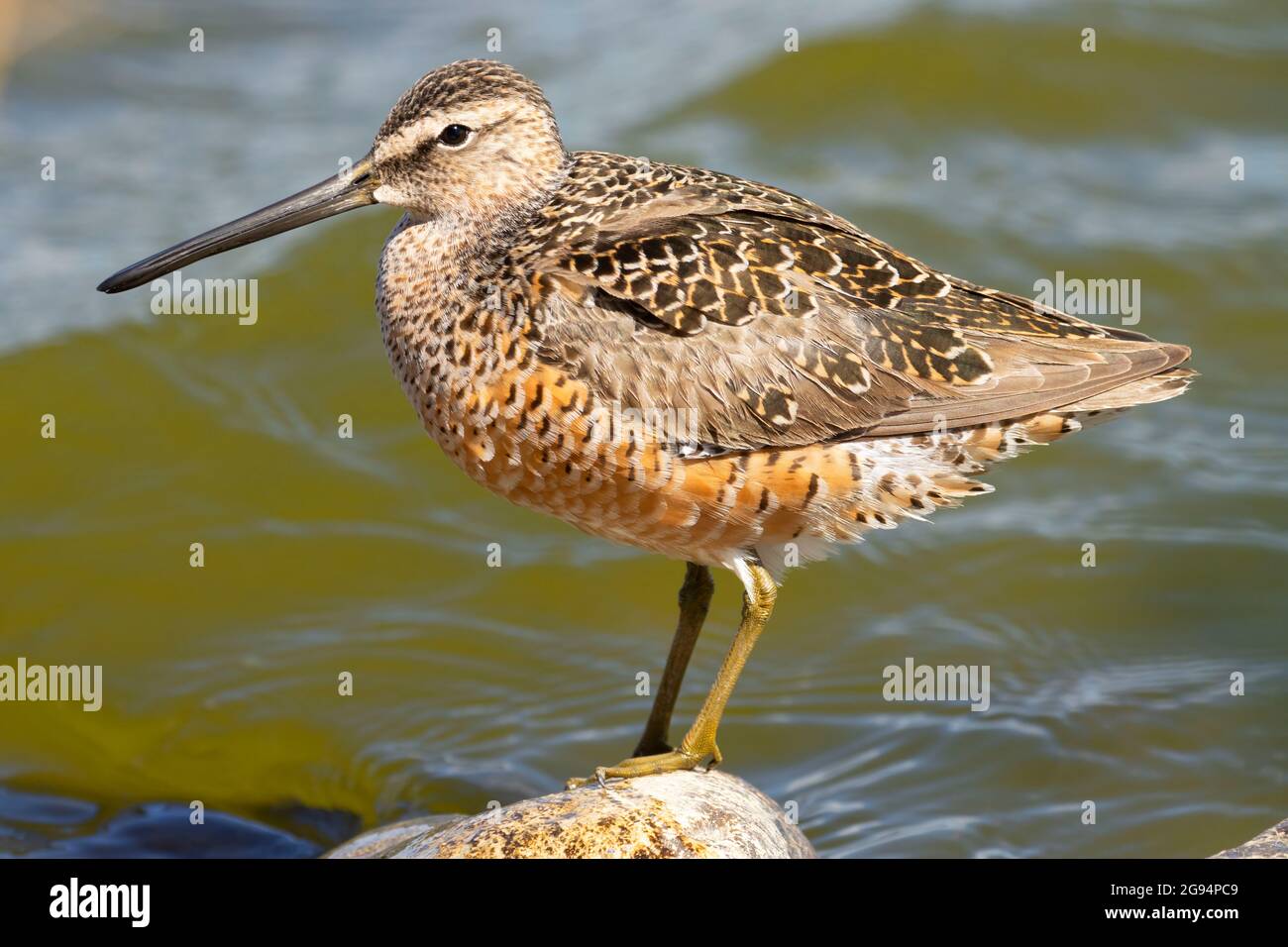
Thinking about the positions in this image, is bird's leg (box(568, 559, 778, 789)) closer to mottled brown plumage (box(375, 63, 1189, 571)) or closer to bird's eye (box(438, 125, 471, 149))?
mottled brown plumage (box(375, 63, 1189, 571))

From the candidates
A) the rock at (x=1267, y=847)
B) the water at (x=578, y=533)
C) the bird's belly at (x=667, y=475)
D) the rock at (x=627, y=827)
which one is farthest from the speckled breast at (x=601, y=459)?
the water at (x=578, y=533)

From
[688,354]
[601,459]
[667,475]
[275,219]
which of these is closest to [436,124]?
[275,219]

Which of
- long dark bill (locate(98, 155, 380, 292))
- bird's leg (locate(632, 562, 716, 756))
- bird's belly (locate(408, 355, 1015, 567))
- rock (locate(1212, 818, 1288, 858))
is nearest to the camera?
rock (locate(1212, 818, 1288, 858))

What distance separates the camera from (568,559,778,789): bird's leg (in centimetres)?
609

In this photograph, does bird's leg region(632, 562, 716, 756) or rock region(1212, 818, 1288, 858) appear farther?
bird's leg region(632, 562, 716, 756)

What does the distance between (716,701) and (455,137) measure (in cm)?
228

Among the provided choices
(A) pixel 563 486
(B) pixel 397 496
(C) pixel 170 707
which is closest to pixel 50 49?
(B) pixel 397 496

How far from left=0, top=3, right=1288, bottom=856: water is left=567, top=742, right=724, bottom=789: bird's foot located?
3.63 feet

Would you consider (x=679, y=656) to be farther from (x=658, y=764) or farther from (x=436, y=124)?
(x=436, y=124)

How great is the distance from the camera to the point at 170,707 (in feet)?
25.9

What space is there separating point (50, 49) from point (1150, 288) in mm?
8195

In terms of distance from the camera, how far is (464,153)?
6086mm

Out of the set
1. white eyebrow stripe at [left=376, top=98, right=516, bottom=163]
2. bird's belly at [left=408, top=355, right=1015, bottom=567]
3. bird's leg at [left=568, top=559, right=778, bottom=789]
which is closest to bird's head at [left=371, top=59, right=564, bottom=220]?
white eyebrow stripe at [left=376, top=98, right=516, bottom=163]
